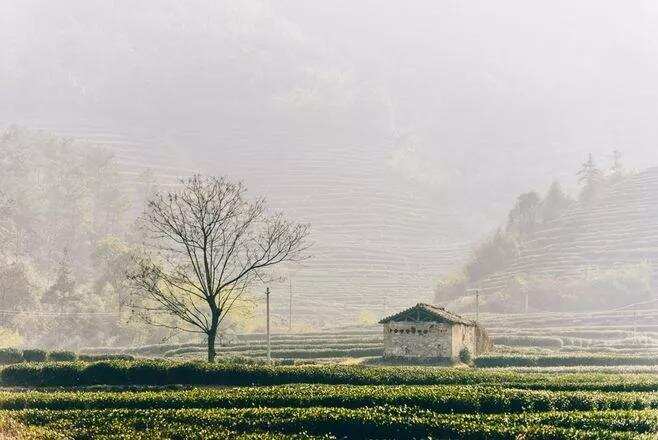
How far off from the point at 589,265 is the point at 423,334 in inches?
3845

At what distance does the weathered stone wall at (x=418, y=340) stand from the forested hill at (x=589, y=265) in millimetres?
79964

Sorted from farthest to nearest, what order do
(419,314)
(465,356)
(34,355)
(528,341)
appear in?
(528,341), (34,355), (419,314), (465,356)

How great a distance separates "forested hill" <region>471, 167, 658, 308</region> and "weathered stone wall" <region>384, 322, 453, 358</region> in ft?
262

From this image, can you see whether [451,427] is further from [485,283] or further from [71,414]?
[485,283]

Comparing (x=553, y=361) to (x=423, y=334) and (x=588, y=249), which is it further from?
(x=588, y=249)

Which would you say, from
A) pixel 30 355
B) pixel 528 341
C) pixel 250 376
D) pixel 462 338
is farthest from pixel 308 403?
pixel 528 341

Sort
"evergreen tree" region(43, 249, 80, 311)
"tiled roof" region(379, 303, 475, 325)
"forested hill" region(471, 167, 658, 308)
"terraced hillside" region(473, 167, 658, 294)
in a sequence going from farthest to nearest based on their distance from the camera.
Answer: "terraced hillside" region(473, 167, 658, 294) → "forested hill" region(471, 167, 658, 308) → "evergreen tree" region(43, 249, 80, 311) → "tiled roof" region(379, 303, 475, 325)

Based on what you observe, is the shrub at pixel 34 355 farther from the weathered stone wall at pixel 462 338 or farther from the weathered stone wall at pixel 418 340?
the weathered stone wall at pixel 462 338

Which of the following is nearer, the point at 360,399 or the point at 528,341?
the point at 360,399

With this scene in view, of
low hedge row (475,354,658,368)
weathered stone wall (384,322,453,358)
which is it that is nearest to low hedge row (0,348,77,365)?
weathered stone wall (384,322,453,358)

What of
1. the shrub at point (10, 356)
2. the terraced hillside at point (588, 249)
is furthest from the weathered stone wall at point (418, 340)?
the terraced hillside at point (588, 249)

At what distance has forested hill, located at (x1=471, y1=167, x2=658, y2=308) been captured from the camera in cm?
16050

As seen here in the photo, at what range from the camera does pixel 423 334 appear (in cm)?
8644

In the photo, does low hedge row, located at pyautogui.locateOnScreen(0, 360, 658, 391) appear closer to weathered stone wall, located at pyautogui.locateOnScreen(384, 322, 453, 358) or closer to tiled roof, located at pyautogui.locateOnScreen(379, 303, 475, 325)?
weathered stone wall, located at pyautogui.locateOnScreen(384, 322, 453, 358)
